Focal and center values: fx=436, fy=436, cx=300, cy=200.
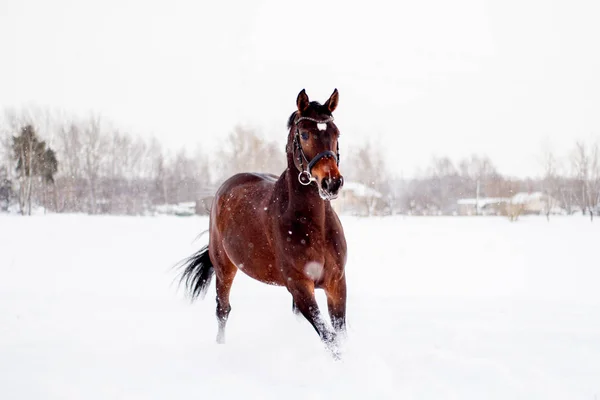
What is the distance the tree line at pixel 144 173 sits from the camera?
40.2m

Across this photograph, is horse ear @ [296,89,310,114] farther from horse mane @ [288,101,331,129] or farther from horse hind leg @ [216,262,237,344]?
horse hind leg @ [216,262,237,344]

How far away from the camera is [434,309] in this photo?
6.07m

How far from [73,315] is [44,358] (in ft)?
7.91

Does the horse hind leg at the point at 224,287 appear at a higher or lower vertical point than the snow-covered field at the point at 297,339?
higher

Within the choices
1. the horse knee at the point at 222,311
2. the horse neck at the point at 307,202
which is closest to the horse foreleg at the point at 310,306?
the horse neck at the point at 307,202

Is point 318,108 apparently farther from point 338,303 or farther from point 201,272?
point 201,272

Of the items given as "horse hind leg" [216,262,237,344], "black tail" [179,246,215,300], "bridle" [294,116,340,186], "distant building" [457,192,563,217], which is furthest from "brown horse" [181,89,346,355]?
"distant building" [457,192,563,217]

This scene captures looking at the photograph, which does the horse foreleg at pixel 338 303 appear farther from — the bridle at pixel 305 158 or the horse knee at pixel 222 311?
the horse knee at pixel 222 311

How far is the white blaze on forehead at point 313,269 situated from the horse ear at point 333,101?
4.03 ft

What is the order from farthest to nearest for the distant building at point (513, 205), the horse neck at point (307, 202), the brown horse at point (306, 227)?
1. the distant building at point (513, 205)
2. the horse neck at point (307, 202)
3. the brown horse at point (306, 227)

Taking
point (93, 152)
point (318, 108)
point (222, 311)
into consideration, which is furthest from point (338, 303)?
point (93, 152)

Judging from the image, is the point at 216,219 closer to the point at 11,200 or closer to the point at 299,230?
the point at 299,230

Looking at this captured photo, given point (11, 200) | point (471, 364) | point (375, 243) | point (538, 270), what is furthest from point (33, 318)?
point (11, 200)

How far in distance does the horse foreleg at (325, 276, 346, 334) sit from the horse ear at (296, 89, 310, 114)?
1.39 metres
